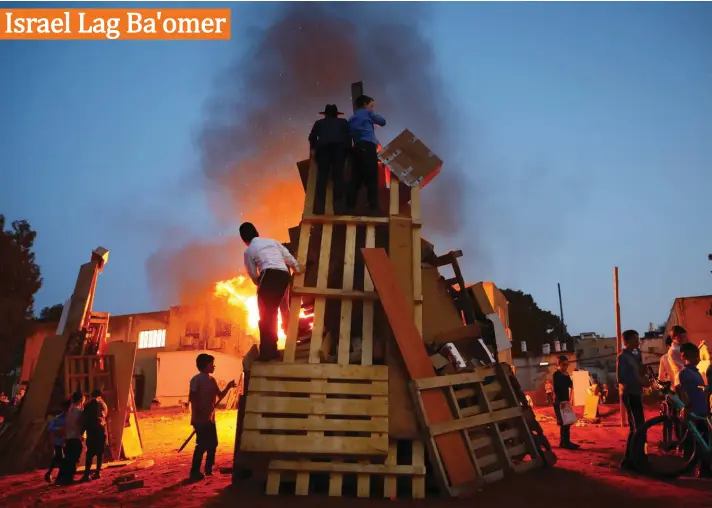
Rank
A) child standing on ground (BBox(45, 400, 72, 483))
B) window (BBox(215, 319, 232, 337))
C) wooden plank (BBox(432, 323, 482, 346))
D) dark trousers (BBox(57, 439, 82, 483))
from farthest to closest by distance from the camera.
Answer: window (BBox(215, 319, 232, 337)) < child standing on ground (BBox(45, 400, 72, 483)) < dark trousers (BBox(57, 439, 82, 483)) < wooden plank (BBox(432, 323, 482, 346))

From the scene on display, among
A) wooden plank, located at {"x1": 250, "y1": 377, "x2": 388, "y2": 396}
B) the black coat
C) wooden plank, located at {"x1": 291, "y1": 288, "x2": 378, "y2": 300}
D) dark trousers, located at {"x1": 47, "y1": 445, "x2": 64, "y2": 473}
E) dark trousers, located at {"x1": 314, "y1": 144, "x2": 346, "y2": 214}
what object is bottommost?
dark trousers, located at {"x1": 47, "y1": 445, "x2": 64, "y2": 473}

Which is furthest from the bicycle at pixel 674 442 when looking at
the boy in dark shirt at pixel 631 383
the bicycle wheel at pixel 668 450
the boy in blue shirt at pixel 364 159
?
the boy in blue shirt at pixel 364 159

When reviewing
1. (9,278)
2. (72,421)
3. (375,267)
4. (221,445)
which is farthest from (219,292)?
(375,267)

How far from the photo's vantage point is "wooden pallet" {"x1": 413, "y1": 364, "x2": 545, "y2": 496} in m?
5.59

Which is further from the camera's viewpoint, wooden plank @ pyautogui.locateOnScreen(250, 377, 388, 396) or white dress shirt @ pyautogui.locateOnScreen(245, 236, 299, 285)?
white dress shirt @ pyautogui.locateOnScreen(245, 236, 299, 285)

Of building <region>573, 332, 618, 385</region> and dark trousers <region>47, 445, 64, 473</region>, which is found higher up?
building <region>573, 332, 618, 385</region>

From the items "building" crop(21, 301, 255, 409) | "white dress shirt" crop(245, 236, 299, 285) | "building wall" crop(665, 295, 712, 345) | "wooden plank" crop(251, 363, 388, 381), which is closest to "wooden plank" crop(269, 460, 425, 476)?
"wooden plank" crop(251, 363, 388, 381)

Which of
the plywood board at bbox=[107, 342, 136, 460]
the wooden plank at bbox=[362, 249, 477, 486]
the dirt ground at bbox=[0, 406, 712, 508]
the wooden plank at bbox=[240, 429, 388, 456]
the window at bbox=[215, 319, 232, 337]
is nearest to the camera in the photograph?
the dirt ground at bbox=[0, 406, 712, 508]

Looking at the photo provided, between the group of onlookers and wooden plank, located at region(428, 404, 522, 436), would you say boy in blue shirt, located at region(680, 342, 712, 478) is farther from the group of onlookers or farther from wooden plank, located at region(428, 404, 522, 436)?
the group of onlookers

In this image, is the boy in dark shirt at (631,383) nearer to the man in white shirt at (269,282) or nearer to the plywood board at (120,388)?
the man in white shirt at (269,282)

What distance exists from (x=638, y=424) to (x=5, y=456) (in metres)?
11.1

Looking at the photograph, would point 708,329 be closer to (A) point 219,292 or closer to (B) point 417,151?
(B) point 417,151

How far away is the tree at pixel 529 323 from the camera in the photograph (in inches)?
2074

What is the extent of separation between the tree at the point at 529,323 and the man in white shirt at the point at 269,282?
48729 millimetres
